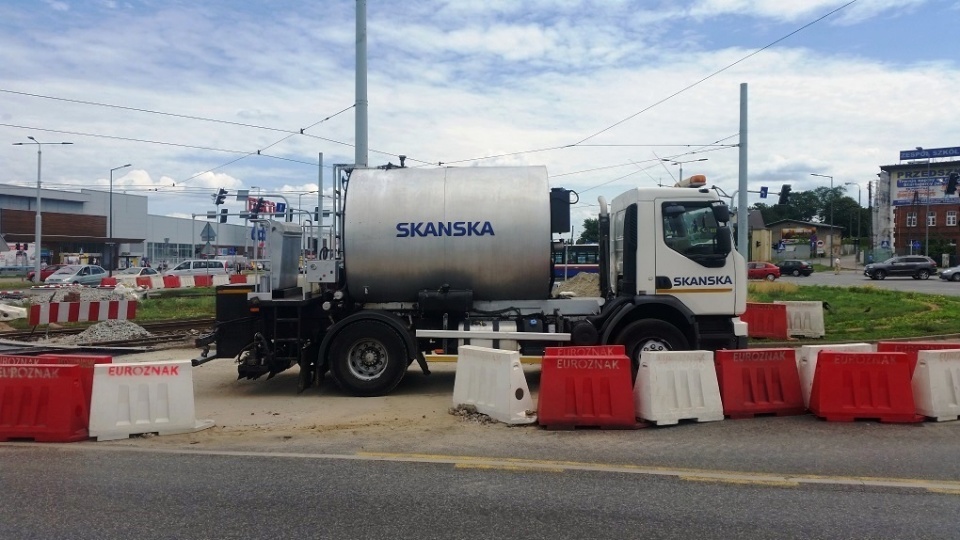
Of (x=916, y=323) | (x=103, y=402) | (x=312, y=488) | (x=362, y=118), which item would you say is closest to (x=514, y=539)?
(x=312, y=488)

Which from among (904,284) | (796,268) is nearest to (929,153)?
(796,268)

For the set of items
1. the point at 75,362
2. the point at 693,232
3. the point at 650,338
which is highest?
the point at 693,232

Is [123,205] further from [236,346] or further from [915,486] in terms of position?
[915,486]

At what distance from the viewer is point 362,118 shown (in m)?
15.2

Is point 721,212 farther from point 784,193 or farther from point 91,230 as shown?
point 91,230

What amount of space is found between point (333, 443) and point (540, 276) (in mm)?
4005

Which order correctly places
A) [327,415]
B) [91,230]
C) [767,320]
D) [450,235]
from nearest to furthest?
[327,415]
[450,235]
[767,320]
[91,230]

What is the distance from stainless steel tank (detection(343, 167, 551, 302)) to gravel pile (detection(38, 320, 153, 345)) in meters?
9.07

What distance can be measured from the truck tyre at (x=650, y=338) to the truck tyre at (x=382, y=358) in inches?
117

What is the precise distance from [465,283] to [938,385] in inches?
227

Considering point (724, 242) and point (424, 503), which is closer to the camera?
point (424, 503)

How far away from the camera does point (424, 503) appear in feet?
17.8

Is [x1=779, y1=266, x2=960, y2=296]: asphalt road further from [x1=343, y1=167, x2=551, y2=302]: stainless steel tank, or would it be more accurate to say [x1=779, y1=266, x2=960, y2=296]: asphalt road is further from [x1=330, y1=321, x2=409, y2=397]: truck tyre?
[x1=330, y1=321, x2=409, y2=397]: truck tyre

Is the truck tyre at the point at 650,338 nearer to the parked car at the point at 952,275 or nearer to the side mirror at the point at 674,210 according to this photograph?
the side mirror at the point at 674,210
